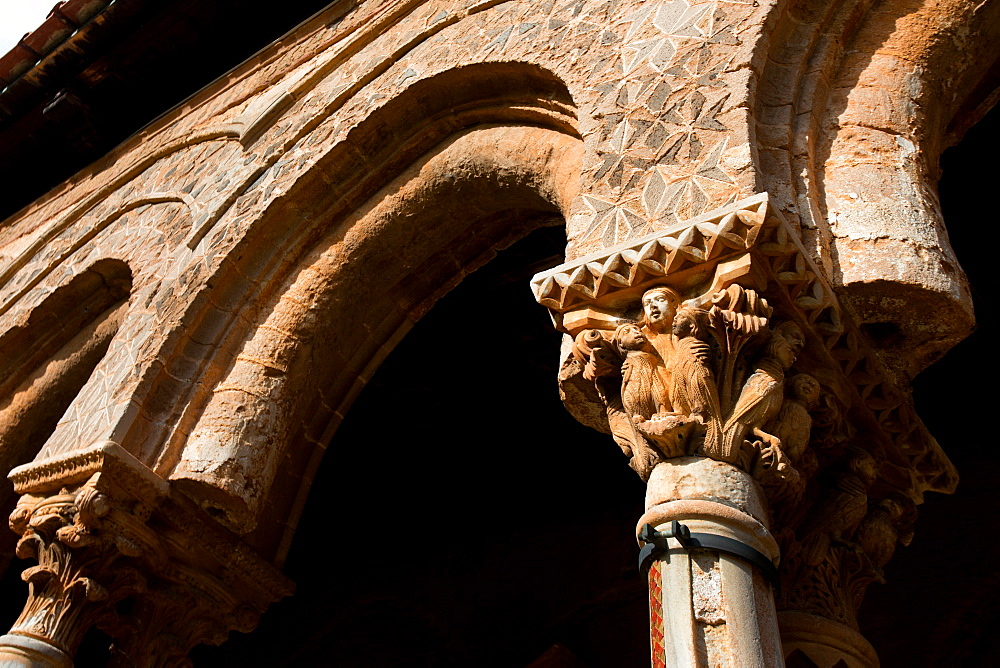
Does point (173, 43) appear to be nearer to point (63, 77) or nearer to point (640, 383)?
point (63, 77)

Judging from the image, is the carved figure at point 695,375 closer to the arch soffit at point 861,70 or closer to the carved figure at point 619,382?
the carved figure at point 619,382

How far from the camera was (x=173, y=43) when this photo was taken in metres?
6.07

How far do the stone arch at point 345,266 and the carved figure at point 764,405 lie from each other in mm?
1434

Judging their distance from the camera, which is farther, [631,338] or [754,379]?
[631,338]

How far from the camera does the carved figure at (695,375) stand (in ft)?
8.04

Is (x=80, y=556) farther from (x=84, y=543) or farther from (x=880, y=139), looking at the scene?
(x=880, y=139)

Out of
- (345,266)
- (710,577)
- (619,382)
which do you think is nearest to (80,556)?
(345,266)

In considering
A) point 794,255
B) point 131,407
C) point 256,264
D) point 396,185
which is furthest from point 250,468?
point 794,255

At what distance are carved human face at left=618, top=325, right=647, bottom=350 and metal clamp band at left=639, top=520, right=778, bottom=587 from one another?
47cm

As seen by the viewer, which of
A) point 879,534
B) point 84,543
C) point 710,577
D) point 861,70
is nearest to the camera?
point 710,577

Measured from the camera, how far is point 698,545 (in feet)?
7.43

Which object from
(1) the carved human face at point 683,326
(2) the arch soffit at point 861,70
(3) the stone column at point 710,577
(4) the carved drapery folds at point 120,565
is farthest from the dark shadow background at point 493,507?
(3) the stone column at point 710,577

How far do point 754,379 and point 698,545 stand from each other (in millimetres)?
455

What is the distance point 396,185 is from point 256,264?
651mm
